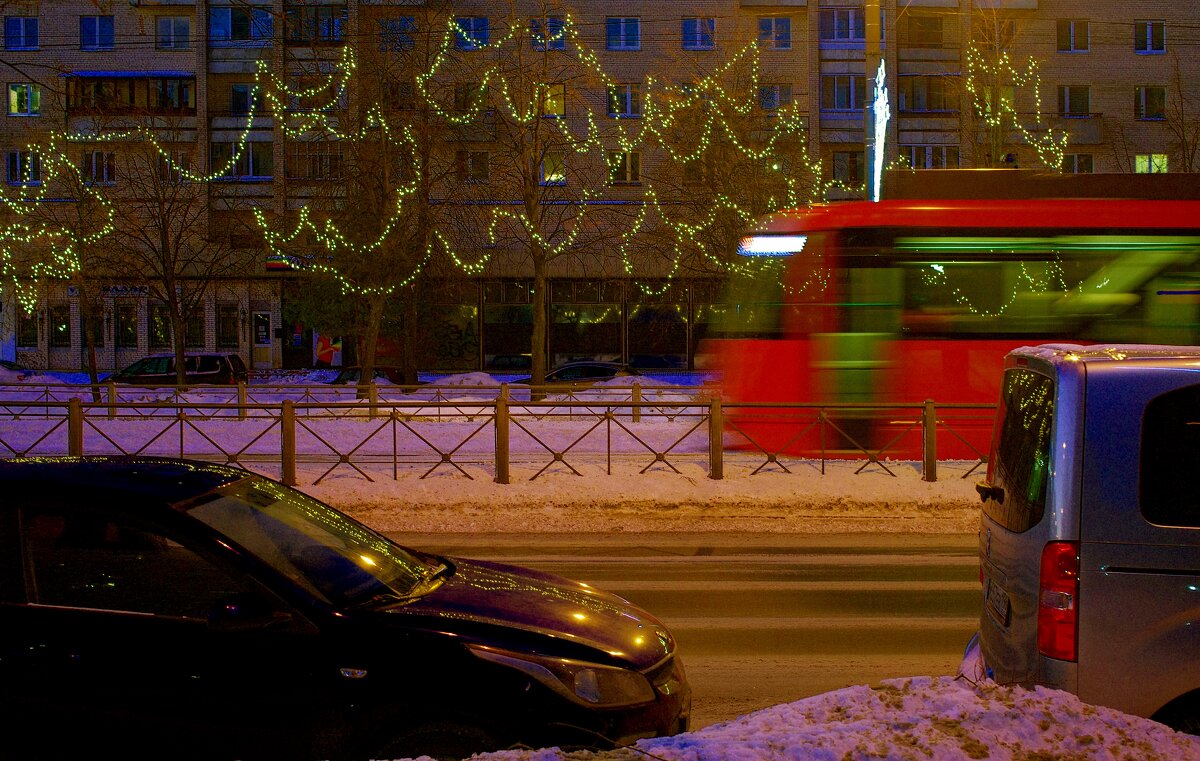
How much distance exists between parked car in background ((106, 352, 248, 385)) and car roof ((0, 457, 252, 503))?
31.0m

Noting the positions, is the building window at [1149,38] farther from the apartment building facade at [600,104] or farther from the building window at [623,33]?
the building window at [623,33]

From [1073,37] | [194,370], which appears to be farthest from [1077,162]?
[194,370]

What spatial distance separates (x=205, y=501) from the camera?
446cm

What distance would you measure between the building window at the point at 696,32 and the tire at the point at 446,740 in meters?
42.2

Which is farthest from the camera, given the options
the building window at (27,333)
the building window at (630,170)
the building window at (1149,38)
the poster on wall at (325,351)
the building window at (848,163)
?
the building window at (27,333)

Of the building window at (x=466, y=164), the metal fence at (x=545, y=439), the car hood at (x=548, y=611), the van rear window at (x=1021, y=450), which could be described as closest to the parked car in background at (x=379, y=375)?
the building window at (x=466, y=164)

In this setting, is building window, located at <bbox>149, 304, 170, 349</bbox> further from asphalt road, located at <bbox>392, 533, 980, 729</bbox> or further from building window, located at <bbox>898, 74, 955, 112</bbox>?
asphalt road, located at <bbox>392, 533, 980, 729</bbox>

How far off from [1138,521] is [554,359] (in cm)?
4260

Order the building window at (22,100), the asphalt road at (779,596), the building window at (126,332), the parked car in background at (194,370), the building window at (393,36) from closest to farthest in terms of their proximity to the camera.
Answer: the asphalt road at (779,596) → the building window at (393,36) → the parked car in background at (194,370) → the building window at (22,100) → the building window at (126,332)

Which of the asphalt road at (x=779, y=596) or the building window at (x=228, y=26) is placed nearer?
the asphalt road at (x=779, y=596)

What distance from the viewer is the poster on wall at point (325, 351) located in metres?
46.9

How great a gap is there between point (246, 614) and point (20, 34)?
2014 inches

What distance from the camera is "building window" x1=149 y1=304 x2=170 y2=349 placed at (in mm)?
44947

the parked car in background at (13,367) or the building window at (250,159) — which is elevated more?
the building window at (250,159)
